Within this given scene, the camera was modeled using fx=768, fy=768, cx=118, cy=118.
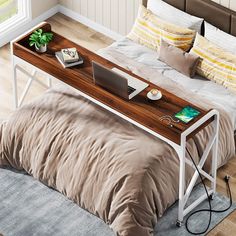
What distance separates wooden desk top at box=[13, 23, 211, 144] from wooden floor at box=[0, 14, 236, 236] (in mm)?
759

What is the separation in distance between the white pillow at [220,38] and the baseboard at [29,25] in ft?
6.80

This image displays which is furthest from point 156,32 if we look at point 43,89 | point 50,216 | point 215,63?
point 50,216

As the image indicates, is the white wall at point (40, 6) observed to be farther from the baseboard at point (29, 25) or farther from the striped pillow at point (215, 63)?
the striped pillow at point (215, 63)

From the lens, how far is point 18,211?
558 centimetres

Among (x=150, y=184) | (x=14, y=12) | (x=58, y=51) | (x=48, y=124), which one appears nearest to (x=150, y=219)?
(x=150, y=184)

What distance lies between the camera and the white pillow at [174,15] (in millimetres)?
6324

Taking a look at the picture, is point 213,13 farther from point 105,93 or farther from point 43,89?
point 43,89

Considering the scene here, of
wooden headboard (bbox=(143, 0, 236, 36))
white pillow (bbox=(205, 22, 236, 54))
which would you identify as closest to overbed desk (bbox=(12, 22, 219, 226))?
white pillow (bbox=(205, 22, 236, 54))

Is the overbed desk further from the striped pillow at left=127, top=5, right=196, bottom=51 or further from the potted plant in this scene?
the striped pillow at left=127, top=5, right=196, bottom=51

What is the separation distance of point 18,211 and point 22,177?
0.37 meters

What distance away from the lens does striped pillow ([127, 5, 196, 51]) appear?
6273 mm

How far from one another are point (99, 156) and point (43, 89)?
1556 mm

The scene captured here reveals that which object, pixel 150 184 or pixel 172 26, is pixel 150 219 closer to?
pixel 150 184

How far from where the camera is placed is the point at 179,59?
615 centimetres
